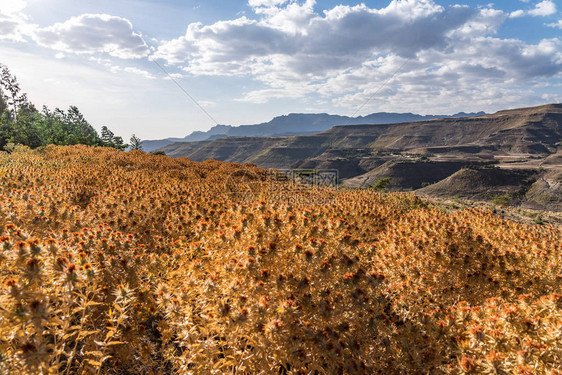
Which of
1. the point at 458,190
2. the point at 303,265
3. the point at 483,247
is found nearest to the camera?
the point at 303,265

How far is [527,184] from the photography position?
9156 centimetres

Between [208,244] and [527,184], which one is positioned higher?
[208,244]

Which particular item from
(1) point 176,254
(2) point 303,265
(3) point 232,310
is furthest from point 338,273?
(1) point 176,254

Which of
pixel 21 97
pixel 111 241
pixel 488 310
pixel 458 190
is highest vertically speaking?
pixel 21 97

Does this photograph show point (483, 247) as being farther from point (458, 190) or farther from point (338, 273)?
point (458, 190)

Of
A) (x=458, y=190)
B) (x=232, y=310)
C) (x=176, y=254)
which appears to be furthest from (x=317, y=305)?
(x=458, y=190)

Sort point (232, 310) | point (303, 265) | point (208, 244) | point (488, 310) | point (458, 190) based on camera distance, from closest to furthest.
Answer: point (232, 310), point (488, 310), point (303, 265), point (208, 244), point (458, 190)

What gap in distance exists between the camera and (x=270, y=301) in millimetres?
3348

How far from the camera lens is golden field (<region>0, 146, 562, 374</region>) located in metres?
2.63

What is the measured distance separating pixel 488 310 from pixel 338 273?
1.83m

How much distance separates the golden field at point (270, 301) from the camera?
2.63m

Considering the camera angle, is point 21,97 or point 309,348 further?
point 21,97

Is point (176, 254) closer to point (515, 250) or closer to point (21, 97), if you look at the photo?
point (515, 250)

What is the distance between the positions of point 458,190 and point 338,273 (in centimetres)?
9881
